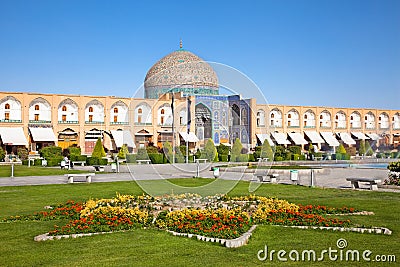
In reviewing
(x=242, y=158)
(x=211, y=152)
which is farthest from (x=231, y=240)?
(x=211, y=152)

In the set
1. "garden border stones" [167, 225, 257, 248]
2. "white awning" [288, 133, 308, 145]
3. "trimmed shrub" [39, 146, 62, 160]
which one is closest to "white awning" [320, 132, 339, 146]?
"white awning" [288, 133, 308, 145]

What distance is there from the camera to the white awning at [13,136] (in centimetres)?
3529

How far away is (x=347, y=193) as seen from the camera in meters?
13.1

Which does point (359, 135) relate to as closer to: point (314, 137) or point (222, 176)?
point (314, 137)

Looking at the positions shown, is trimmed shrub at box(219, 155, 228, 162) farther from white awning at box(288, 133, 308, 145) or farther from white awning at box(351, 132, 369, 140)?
white awning at box(351, 132, 369, 140)

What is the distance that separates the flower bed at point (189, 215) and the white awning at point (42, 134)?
28387 mm

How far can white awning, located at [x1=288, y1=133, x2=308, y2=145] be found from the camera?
4894cm

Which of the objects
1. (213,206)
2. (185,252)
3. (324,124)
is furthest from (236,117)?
(324,124)

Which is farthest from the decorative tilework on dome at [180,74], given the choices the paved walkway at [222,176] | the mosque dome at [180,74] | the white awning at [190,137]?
the paved walkway at [222,176]

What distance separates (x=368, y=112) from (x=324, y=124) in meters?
6.13

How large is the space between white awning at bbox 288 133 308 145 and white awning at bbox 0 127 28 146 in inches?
983

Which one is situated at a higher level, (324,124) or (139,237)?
(324,124)

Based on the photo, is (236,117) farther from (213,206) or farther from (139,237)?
(139,237)

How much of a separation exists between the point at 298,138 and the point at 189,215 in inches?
1681
